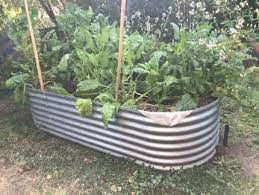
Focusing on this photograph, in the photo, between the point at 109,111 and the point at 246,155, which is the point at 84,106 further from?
the point at 246,155

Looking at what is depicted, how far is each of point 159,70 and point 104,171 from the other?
95 centimetres

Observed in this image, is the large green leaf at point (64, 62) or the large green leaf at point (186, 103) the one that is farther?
the large green leaf at point (64, 62)

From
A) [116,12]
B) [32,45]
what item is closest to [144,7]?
[116,12]

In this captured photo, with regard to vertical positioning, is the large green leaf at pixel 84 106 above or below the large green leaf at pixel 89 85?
below

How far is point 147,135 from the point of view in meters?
2.94

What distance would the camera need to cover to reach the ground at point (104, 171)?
293 cm

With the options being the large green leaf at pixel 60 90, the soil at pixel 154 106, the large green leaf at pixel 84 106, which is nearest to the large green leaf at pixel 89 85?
the large green leaf at pixel 84 106

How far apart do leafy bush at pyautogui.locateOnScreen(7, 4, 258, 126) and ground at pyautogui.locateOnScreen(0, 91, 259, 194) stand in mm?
478

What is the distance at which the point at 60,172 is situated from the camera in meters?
3.17

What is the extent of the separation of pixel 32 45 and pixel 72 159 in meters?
1.16

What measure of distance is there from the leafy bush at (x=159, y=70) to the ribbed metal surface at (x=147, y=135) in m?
0.11

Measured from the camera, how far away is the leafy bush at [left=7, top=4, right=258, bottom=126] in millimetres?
3014

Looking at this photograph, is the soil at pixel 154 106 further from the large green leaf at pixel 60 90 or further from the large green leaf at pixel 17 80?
the large green leaf at pixel 17 80

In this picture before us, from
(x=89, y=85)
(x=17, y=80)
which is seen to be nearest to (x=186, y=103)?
(x=89, y=85)
